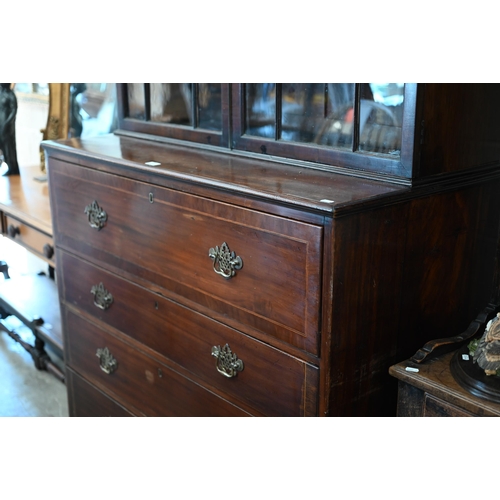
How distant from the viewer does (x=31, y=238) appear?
10.4ft

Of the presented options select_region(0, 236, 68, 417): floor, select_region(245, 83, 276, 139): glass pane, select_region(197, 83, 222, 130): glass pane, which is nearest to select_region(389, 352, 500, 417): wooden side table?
select_region(245, 83, 276, 139): glass pane

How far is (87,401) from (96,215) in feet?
2.68

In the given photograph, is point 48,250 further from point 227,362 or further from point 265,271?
point 265,271

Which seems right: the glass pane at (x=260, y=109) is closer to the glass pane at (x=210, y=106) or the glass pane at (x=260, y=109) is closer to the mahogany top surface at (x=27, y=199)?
the glass pane at (x=210, y=106)

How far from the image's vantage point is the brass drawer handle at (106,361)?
238cm

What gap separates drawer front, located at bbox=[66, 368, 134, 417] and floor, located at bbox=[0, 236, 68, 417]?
18.4 inches

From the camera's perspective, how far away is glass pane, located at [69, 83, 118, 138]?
3.37 metres

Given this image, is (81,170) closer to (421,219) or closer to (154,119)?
(154,119)

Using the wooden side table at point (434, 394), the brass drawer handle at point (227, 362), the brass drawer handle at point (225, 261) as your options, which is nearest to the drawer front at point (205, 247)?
the brass drawer handle at point (225, 261)

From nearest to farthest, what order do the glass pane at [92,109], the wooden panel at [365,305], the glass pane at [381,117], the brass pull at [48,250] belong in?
the wooden panel at [365,305], the glass pane at [381,117], the brass pull at [48,250], the glass pane at [92,109]

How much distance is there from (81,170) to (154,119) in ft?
1.09

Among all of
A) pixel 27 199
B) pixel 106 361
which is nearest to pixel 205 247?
pixel 106 361

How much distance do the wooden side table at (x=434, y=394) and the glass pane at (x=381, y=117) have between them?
1.72ft

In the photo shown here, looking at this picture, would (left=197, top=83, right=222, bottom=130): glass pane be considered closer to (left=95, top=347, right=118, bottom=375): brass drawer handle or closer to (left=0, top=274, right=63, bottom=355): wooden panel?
(left=95, top=347, right=118, bottom=375): brass drawer handle
